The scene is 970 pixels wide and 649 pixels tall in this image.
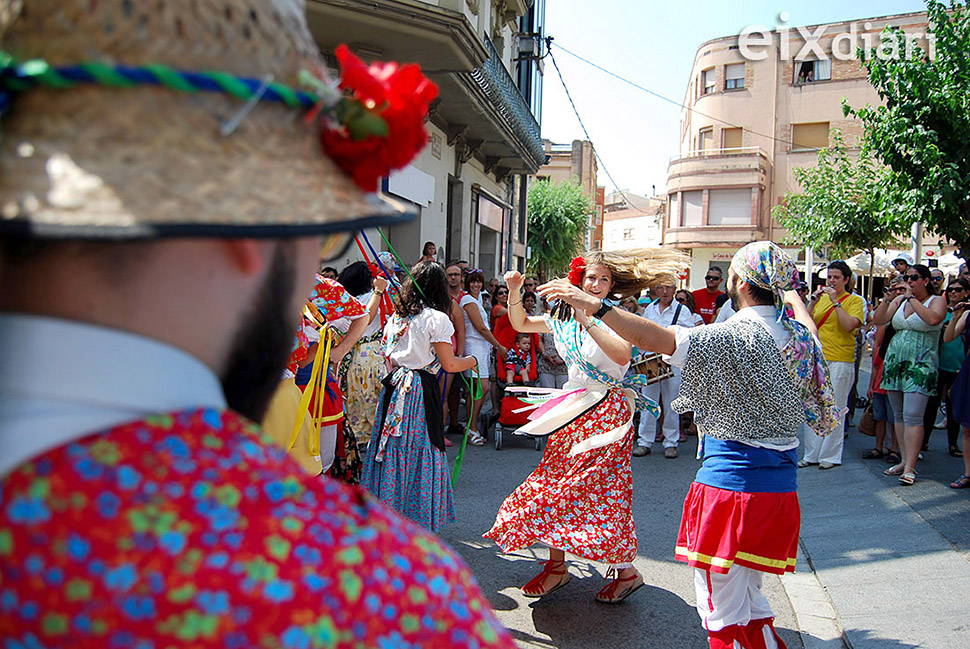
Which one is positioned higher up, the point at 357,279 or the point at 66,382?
the point at 357,279

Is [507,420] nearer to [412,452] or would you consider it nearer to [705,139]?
[412,452]

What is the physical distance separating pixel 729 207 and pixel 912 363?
100 feet

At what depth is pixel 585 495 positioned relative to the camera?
402cm

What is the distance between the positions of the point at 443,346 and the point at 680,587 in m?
2.00

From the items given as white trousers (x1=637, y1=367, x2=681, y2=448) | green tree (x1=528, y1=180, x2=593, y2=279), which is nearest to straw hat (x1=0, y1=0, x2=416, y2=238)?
white trousers (x1=637, y1=367, x2=681, y2=448)

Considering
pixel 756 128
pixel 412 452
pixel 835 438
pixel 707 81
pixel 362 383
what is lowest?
pixel 835 438

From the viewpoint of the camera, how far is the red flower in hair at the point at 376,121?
2.86 feet

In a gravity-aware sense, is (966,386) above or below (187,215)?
below

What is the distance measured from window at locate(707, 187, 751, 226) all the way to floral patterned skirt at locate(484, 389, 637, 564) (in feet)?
110

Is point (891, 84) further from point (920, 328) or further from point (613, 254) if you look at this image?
point (613, 254)

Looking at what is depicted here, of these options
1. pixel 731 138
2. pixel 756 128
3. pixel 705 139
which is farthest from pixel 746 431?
pixel 705 139

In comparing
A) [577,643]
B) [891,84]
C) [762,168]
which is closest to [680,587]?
[577,643]

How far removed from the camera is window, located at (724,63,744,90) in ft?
118

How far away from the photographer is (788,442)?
10.3ft
